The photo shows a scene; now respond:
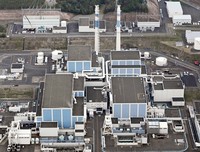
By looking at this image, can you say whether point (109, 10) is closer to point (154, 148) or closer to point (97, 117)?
point (97, 117)

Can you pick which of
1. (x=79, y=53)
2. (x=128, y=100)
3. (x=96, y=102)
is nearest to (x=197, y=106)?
(x=128, y=100)

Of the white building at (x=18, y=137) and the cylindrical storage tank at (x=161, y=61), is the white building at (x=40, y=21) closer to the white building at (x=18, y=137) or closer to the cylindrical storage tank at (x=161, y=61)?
the cylindrical storage tank at (x=161, y=61)

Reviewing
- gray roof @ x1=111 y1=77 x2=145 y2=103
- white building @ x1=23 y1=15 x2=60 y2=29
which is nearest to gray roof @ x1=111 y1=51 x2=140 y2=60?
gray roof @ x1=111 y1=77 x2=145 y2=103

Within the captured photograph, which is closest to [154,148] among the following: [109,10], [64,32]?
[64,32]

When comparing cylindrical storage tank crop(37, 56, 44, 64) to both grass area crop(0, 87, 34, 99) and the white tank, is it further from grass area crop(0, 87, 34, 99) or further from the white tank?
grass area crop(0, 87, 34, 99)

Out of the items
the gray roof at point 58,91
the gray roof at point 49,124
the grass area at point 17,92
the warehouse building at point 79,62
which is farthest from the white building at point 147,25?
the gray roof at point 49,124

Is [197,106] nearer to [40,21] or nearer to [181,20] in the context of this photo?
[181,20]
